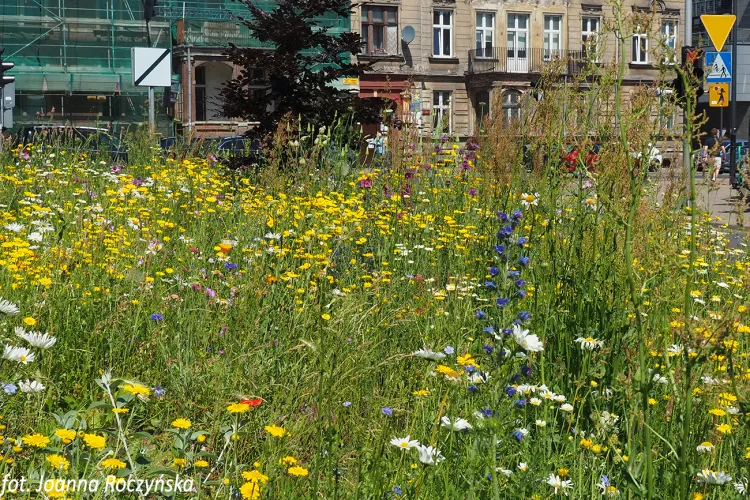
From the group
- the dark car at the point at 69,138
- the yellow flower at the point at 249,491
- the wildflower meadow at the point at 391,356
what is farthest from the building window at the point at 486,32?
the yellow flower at the point at 249,491

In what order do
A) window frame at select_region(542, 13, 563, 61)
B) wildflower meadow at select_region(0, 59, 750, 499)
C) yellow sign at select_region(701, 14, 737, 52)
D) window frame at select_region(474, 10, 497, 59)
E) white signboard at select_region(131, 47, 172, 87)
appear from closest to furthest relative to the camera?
wildflower meadow at select_region(0, 59, 750, 499) → yellow sign at select_region(701, 14, 737, 52) → white signboard at select_region(131, 47, 172, 87) → window frame at select_region(474, 10, 497, 59) → window frame at select_region(542, 13, 563, 61)

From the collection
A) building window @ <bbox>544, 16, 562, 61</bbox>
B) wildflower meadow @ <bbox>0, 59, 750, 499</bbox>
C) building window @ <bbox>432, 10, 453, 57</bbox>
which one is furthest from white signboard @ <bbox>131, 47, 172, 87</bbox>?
building window @ <bbox>544, 16, 562, 61</bbox>

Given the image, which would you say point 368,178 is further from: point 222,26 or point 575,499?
point 222,26

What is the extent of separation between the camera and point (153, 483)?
2453 mm

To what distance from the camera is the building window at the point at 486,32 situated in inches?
1660

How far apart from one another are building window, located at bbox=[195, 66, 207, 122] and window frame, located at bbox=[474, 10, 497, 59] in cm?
1116

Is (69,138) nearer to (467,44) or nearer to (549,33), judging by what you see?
(467,44)

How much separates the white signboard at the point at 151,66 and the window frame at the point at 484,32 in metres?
29.5

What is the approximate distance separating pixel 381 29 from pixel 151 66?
27.8m

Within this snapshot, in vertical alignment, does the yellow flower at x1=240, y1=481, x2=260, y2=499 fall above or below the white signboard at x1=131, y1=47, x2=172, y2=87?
below

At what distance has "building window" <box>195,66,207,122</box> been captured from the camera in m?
38.6

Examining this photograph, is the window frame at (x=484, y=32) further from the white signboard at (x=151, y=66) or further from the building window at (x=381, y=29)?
the white signboard at (x=151, y=66)

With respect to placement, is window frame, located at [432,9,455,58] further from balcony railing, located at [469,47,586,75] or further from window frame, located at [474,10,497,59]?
window frame, located at [474,10,497,59]

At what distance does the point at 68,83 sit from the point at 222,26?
21.8 ft
